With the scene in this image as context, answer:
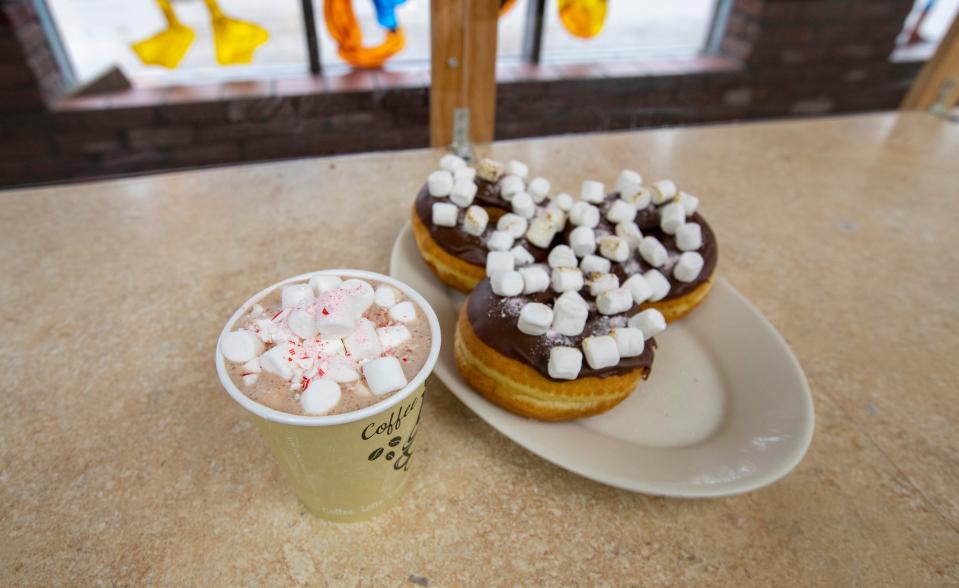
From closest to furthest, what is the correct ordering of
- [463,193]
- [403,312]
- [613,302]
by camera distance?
1. [403,312]
2. [613,302]
3. [463,193]

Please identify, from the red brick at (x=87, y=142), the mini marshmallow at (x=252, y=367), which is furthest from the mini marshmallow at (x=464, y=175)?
the red brick at (x=87, y=142)

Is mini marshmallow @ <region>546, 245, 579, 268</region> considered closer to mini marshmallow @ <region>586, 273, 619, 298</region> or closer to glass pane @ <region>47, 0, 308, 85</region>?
mini marshmallow @ <region>586, 273, 619, 298</region>

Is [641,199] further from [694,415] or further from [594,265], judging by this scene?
[694,415]

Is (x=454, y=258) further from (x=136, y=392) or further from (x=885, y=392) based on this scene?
(x=885, y=392)

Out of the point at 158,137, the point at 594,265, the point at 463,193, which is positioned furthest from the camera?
the point at 158,137

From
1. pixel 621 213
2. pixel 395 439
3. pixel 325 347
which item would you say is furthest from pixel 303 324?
pixel 621 213

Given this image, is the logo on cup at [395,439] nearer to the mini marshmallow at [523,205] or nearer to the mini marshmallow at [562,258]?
the mini marshmallow at [562,258]
